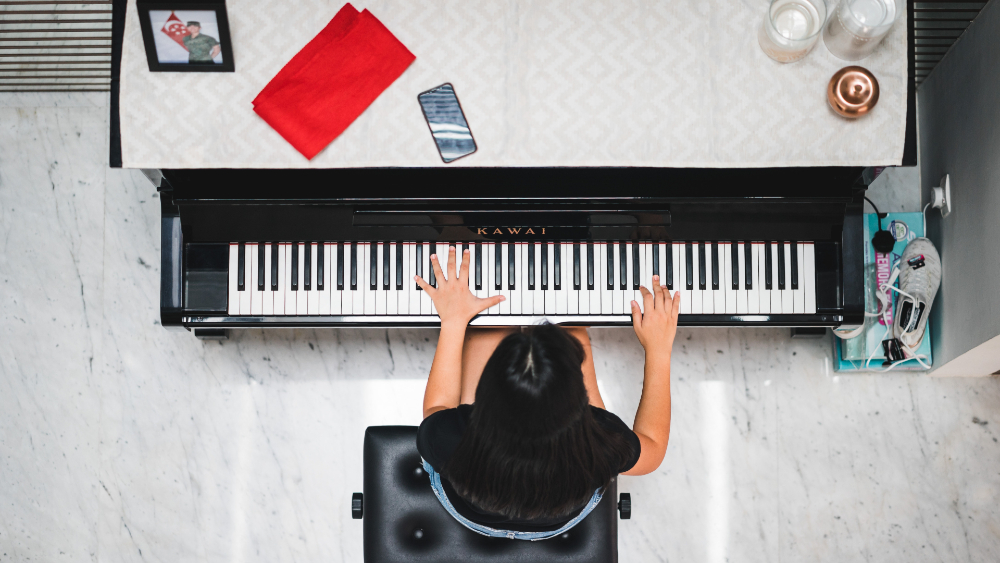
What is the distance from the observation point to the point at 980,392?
7.05 feet

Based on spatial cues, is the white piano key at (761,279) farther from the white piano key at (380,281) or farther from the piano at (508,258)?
the white piano key at (380,281)

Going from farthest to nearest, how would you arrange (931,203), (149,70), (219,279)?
(931,203) → (219,279) → (149,70)

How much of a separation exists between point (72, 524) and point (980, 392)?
3.08m

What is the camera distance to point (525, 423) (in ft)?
3.43

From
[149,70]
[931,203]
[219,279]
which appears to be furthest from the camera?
[931,203]

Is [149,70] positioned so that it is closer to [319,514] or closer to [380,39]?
[380,39]

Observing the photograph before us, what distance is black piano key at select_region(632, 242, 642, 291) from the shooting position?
5.50 feet

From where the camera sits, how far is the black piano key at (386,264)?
1678 mm

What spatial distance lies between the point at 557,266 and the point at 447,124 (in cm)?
47

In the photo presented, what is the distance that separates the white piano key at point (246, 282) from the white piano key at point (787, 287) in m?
1.39

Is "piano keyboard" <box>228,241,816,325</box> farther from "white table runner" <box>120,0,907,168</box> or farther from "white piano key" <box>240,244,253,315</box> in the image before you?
"white table runner" <box>120,0,907,168</box>

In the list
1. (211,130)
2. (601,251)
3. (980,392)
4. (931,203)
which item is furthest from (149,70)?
(980,392)

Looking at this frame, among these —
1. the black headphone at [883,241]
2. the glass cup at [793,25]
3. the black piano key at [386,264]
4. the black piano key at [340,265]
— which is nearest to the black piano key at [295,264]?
the black piano key at [340,265]

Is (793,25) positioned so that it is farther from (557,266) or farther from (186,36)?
(186,36)
